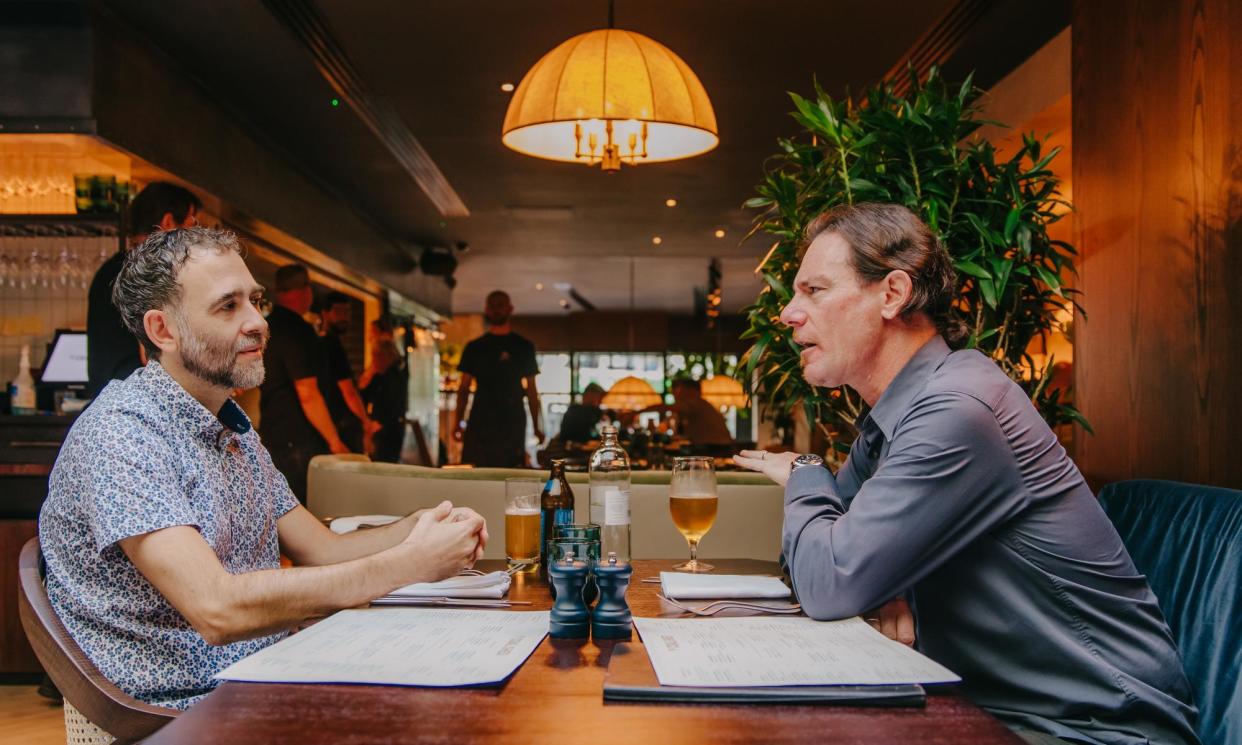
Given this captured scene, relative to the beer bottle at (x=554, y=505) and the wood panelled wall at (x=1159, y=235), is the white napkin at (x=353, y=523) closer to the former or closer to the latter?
the beer bottle at (x=554, y=505)

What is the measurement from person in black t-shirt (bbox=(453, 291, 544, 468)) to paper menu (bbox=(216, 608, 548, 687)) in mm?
5514

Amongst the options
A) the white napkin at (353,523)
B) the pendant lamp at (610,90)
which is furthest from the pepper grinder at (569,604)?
the pendant lamp at (610,90)

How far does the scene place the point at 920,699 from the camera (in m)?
1.07

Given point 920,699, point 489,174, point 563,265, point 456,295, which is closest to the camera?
point 920,699

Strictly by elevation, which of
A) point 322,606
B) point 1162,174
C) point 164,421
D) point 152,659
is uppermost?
point 1162,174

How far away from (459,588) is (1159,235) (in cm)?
225

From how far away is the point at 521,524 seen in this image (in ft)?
6.59

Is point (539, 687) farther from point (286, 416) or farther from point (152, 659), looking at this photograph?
point (286, 416)

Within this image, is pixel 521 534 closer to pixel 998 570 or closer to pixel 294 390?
pixel 998 570

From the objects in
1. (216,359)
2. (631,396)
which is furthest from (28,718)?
(631,396)

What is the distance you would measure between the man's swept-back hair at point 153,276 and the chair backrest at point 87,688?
49 centimetres

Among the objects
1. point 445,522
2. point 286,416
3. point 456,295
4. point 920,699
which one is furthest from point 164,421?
point 456,295

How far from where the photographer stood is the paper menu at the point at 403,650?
3.72 ft

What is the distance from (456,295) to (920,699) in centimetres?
1712
